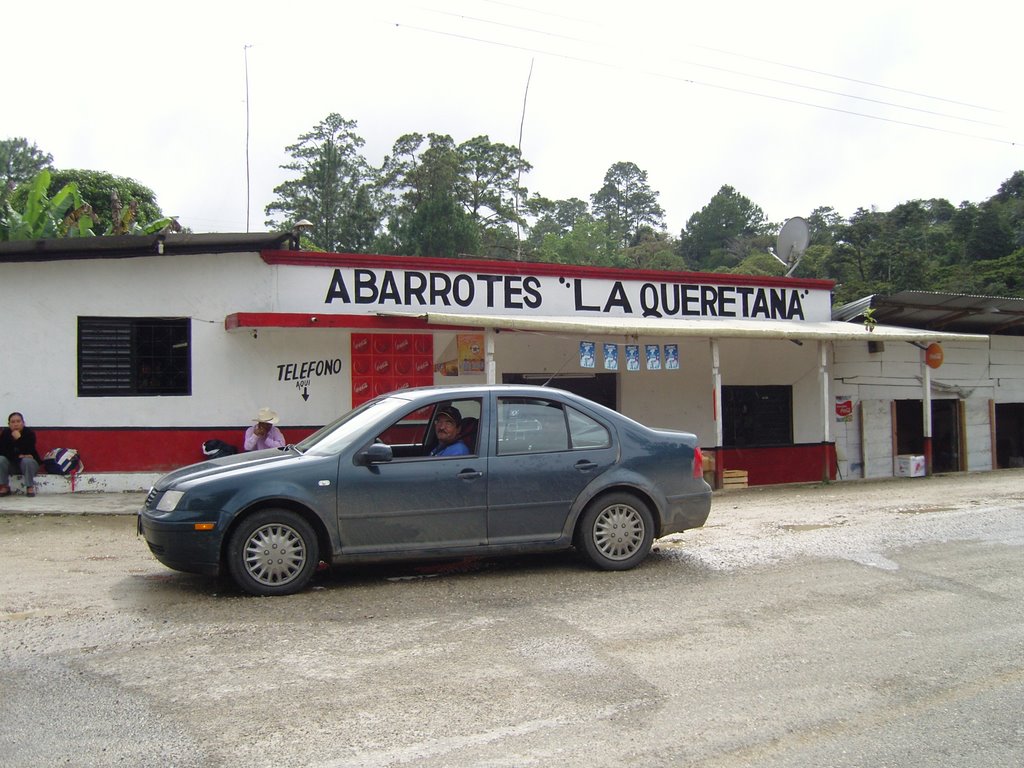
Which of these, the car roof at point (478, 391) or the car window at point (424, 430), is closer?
the car window at point (424, 430)

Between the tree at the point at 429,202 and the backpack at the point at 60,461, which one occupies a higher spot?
the tree at the point at 429,202

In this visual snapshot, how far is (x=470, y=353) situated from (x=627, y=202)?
276 feet

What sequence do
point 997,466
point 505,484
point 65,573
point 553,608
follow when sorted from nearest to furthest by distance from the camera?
point 553,608, point 505,484, point 65,573, point 997,466

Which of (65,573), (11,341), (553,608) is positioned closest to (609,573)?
(553,608)

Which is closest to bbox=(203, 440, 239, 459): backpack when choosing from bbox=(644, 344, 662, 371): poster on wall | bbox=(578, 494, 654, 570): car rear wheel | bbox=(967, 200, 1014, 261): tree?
bbox=(578, 494, 654, 570): car rear wheel

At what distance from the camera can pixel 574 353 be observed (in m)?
14.8

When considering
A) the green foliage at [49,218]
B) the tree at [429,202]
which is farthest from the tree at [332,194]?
the green foliage at [49,218]

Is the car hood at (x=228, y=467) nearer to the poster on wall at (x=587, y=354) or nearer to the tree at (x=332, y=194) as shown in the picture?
the poster on wall at (x=587, y=354)

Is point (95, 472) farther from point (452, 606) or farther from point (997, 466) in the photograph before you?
point (997, 466)

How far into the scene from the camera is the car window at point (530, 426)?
274 inches

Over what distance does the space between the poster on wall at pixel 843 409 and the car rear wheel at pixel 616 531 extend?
36.3ft

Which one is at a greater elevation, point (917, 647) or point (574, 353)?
point (574, 353)

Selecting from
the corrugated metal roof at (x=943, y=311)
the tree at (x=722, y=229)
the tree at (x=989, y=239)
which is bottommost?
the corrugated metal roof at (x=943, y=311)

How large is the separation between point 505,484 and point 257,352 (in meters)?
6.84
